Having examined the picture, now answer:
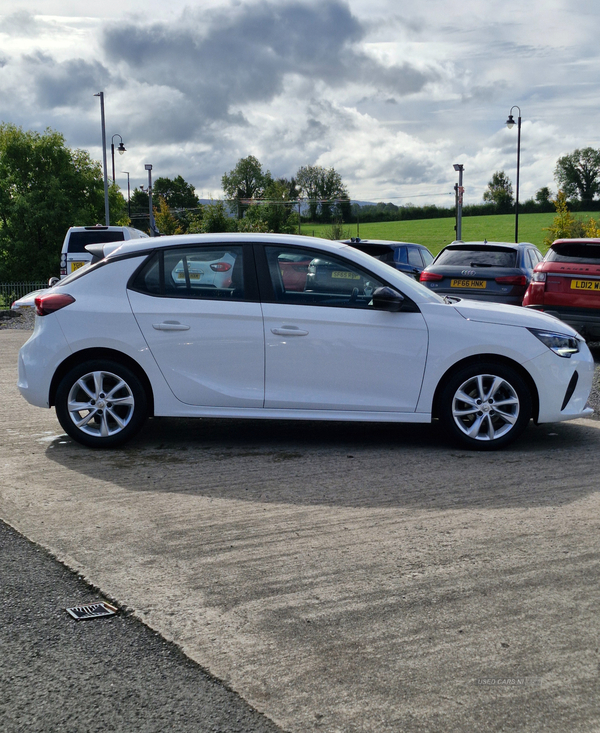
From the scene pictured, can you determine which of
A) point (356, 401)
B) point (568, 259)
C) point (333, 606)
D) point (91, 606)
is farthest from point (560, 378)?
point (568, 259)

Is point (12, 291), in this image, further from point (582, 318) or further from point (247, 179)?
point (247, 179)

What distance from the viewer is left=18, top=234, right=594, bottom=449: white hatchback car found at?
649 cm

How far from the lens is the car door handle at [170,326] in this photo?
21.4ft

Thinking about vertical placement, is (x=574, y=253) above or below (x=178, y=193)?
below

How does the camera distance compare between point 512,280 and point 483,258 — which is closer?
point 512,280

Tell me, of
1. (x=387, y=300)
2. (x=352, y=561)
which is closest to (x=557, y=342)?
(x=387, y=300)

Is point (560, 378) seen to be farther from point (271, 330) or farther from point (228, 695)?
point (228, 695)

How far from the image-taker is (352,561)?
4191 mm

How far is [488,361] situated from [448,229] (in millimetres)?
91549

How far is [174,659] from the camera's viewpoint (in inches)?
125

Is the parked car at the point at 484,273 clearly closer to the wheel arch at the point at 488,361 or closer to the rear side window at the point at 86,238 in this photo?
the wheel arch at the point at 488,361

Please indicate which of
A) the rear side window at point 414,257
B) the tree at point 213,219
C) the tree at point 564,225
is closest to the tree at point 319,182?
the tree at point 213,219

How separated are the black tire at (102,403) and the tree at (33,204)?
41.0 m

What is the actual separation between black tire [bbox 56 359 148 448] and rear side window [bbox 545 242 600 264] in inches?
289
